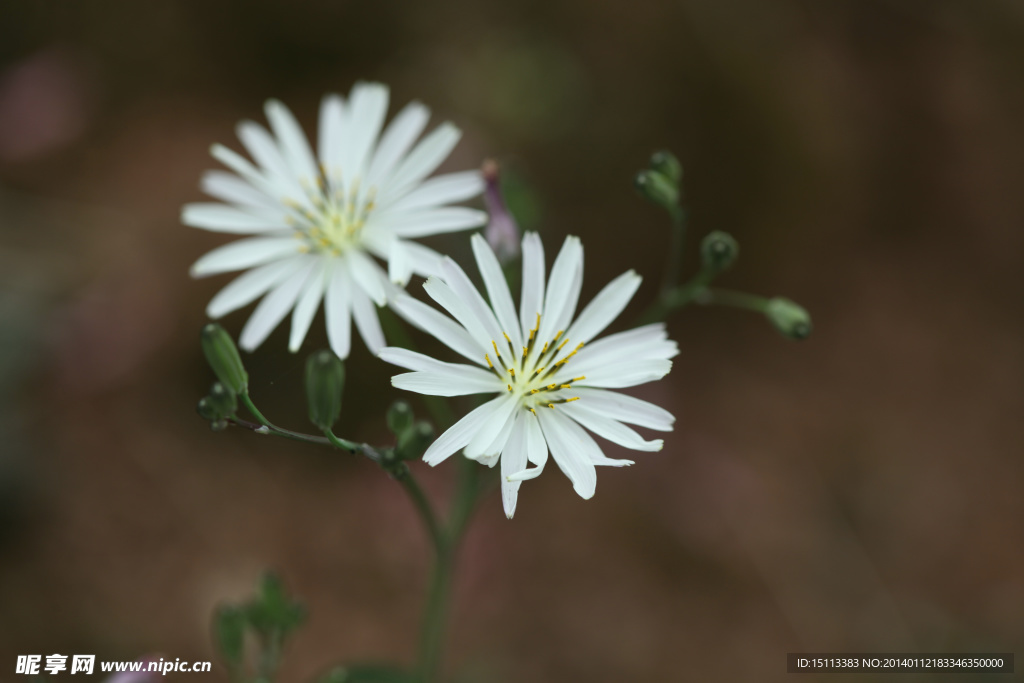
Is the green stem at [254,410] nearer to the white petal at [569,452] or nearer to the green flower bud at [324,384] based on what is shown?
the green flower bud at [324,384]

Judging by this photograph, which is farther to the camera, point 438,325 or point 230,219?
point 230,219

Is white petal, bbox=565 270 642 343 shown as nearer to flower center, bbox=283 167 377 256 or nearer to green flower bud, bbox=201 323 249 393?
flower center, bbox=283 167 377 256

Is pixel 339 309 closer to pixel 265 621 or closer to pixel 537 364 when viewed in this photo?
pixel 537 364

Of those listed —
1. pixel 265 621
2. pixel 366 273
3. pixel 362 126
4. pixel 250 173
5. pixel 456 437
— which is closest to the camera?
pixel 456 437

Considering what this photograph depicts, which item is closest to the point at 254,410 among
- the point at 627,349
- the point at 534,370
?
the point at 534,370

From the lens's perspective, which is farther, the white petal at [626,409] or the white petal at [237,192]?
the white petal at [237,192]

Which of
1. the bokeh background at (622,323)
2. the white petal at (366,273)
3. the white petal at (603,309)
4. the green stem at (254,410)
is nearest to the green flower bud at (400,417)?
the green stem at (254,410)
